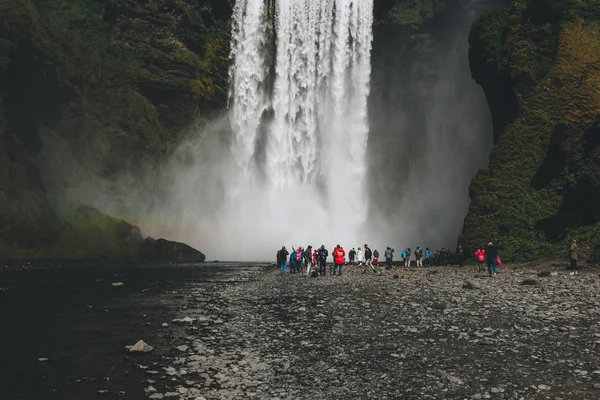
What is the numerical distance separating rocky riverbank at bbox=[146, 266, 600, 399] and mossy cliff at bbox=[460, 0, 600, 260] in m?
12.9

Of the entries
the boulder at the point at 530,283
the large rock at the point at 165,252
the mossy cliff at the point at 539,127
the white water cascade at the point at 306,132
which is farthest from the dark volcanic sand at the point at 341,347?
the white water cascade at the point at 306,132

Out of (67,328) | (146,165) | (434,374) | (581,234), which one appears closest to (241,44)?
(146,165)

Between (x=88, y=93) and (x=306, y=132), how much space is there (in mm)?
28808

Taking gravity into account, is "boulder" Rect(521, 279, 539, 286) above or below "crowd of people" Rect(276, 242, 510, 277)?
below

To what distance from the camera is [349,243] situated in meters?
62.2

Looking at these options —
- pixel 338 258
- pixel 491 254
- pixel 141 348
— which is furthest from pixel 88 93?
pixel 141 348

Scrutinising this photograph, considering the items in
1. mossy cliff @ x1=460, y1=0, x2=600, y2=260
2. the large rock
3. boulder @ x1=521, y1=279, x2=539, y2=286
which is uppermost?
mossy cliff @ x1=460, y1=0, x2=600, y2=260

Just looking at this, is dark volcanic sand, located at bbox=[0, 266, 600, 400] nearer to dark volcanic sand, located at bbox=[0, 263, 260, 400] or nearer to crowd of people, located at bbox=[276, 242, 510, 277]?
dark volcanic sand, located at bbox=[0, 263, 260, 400]

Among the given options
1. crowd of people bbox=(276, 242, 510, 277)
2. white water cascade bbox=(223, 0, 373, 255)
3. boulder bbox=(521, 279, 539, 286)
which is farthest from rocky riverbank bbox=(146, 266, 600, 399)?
white water cascade bbox=(223, 0, 373, 255)

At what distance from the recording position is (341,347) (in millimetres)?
11969

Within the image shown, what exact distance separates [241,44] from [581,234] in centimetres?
5603

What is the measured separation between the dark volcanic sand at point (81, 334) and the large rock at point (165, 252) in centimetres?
2394

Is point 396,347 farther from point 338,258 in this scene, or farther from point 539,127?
point 539,127

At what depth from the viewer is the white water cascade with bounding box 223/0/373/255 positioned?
214 feet
